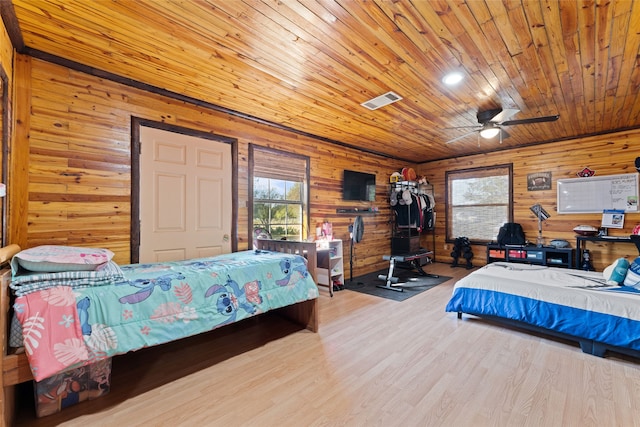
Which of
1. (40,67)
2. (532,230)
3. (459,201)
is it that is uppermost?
(40,67)

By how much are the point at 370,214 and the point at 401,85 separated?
3.29m

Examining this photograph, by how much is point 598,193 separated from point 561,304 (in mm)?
3444

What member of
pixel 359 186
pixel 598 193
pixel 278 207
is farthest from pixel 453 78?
pixel 598 193

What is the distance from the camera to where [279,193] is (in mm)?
4430

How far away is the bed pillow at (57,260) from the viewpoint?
1.73 metres

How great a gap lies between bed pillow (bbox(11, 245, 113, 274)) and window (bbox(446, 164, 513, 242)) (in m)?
6.53

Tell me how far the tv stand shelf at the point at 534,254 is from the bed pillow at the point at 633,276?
2.14 meters

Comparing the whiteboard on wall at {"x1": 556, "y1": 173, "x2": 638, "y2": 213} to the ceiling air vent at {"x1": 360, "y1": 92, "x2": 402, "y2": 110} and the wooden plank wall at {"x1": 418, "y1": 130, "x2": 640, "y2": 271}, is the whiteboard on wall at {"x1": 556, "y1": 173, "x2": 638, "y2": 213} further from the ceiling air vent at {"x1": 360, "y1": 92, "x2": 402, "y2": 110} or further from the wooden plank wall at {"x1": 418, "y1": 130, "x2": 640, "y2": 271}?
the ceiling air vent at {"x1": 360, "y1": 92, "x2": 402, "y2": 110}

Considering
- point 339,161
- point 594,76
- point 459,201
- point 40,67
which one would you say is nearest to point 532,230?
point 459,201

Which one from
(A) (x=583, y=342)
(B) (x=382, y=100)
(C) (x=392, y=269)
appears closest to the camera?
(A) (x=583, y=342)

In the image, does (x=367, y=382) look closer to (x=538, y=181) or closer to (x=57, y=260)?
(x=57, y=260)

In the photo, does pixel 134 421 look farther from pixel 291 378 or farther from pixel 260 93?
pixel 260 93

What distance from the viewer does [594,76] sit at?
9.30ft

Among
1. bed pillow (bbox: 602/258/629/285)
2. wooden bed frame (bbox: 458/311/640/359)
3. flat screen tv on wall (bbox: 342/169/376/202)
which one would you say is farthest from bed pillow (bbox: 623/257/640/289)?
flat screen tv on wall (bbox: 342/169/376/202)
